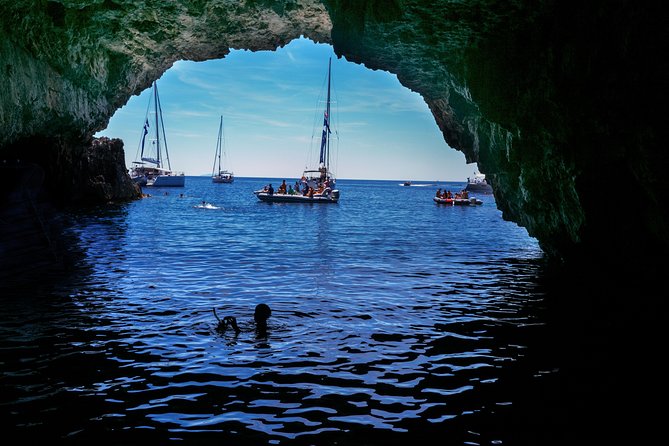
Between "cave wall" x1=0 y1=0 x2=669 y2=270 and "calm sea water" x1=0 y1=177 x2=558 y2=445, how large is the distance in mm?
3527

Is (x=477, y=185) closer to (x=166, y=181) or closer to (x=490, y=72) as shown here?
(x=166, y=181)

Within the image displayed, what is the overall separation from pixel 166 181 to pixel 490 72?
102m

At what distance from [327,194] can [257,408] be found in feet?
199

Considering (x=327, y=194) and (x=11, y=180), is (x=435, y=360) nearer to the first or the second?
(x=11, y=180)

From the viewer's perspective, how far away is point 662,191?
9.94 meters

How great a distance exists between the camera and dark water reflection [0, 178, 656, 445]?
7.13 metres

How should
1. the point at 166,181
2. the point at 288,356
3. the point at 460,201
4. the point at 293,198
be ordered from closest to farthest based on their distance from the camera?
1. the point at 288,356
2. the point at 293,198
3. the point at 460,201
4. the point at 166,181

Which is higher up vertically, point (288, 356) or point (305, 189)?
point (305, 189)

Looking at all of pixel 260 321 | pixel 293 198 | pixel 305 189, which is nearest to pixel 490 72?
pixel 260 321

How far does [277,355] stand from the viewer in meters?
10.1

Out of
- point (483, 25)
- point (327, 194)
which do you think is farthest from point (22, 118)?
point (327, 194)

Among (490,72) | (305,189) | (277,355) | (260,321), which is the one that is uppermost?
(490,72)

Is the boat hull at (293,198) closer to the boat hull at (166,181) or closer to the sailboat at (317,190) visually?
the sailboat at (317,190)

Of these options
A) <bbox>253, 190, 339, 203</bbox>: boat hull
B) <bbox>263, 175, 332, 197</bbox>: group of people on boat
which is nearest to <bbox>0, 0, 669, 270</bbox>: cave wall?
<bbox>253, 190, 339, 203</bbox>: boat hull
